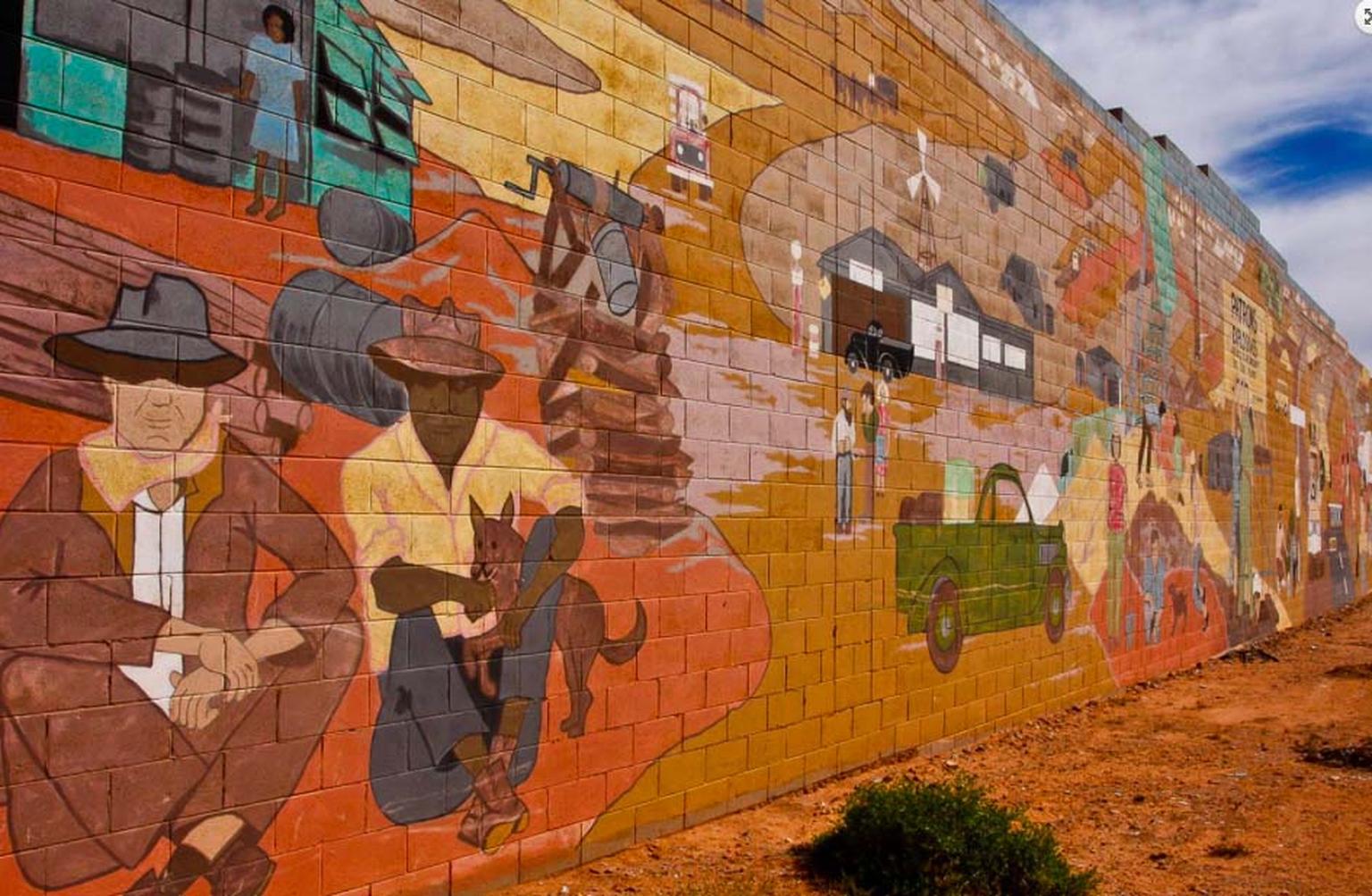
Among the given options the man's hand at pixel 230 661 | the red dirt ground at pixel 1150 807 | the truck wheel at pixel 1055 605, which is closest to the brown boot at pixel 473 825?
the red dirt ground at pixel 1150 807

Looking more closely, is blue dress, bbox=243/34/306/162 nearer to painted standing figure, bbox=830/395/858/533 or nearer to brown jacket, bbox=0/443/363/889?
brown jacket, bbox=0/443/363/889

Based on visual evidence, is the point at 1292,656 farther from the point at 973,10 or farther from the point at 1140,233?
the point at 973,10

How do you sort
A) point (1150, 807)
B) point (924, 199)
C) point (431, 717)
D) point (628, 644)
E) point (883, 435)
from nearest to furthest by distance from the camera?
1. point (431, 717)
2. point (628, 644)
3. point (1150, 807)
4. point (883, 435)
5. point (924, 199)

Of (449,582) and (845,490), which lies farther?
(845,490)

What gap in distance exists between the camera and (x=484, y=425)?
5.32 meters

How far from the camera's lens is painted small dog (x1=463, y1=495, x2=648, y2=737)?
5.32m

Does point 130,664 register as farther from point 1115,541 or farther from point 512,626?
point 1115,541

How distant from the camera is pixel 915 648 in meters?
8.72

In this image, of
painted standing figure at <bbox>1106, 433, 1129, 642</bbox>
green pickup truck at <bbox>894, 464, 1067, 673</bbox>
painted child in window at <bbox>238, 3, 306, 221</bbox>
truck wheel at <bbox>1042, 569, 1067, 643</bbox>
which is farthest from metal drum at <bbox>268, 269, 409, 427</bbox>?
painted standing figure at <bbox>1106, 433, 1129, 642</bbox>

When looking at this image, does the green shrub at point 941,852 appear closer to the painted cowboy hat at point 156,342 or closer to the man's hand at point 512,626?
the man's hand at point 512,626

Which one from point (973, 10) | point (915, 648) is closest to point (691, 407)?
point (915, 648)

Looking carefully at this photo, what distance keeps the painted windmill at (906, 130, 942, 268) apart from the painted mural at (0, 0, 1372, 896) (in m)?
0.04

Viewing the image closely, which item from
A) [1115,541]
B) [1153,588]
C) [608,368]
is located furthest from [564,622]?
[1153,588]

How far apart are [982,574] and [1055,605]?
1824 millimetres
